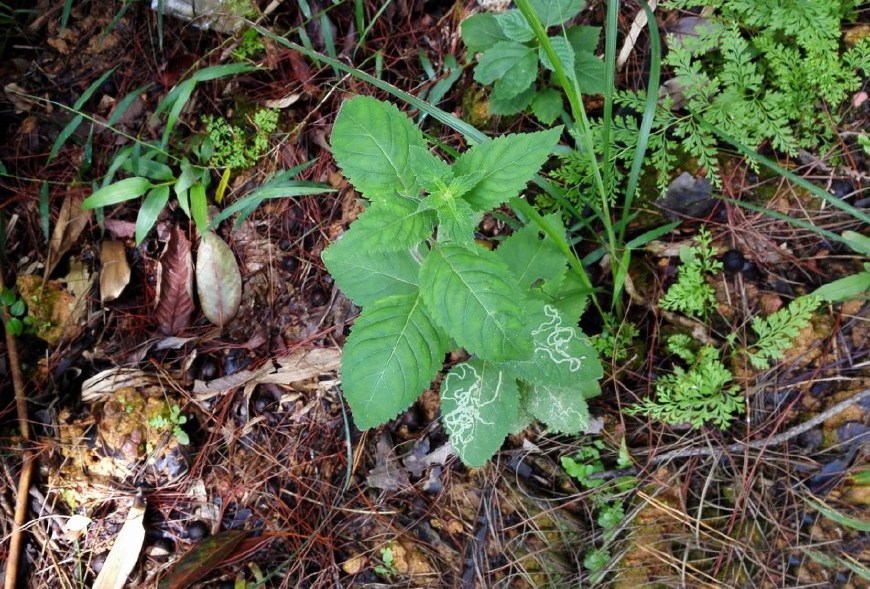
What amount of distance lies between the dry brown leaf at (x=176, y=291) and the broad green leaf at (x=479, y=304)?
181cm

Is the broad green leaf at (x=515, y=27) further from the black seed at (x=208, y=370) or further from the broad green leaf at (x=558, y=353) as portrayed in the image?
the black seed at (x=208, y=370)

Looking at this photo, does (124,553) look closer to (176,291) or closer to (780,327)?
(176,291)

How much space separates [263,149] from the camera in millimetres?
3152

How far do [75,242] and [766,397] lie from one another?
11.7 feet

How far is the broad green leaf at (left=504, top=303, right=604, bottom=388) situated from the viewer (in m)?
2.10

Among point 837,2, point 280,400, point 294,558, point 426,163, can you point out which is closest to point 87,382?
point 280,400

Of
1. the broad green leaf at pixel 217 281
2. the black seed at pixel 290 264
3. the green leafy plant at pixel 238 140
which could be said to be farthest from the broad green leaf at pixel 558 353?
the green leafy plant at pixel 238 140

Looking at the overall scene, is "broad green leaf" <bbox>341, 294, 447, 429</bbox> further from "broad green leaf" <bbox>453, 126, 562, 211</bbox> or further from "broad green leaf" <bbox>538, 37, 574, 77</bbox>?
"broad green leaf" <bbox>538, 37, 574, 77</bbox>

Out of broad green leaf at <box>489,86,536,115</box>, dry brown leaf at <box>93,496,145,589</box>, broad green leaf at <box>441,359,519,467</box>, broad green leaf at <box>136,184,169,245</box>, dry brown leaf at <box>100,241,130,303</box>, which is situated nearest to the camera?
broad green leaf at <box>441,359,519,467</box>

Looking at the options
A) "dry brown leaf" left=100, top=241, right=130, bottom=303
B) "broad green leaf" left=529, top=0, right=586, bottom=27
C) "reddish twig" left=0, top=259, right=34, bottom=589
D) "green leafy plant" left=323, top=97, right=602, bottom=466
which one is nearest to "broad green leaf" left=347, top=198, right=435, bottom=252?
"green leafy plant" left=323, top=97, right=602, bottom=466

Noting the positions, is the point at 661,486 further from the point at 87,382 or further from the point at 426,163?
the point at 87,382

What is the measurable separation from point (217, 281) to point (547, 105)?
1.83m

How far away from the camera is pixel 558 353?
6.90ft

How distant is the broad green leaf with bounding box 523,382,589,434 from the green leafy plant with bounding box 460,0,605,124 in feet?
3.78
